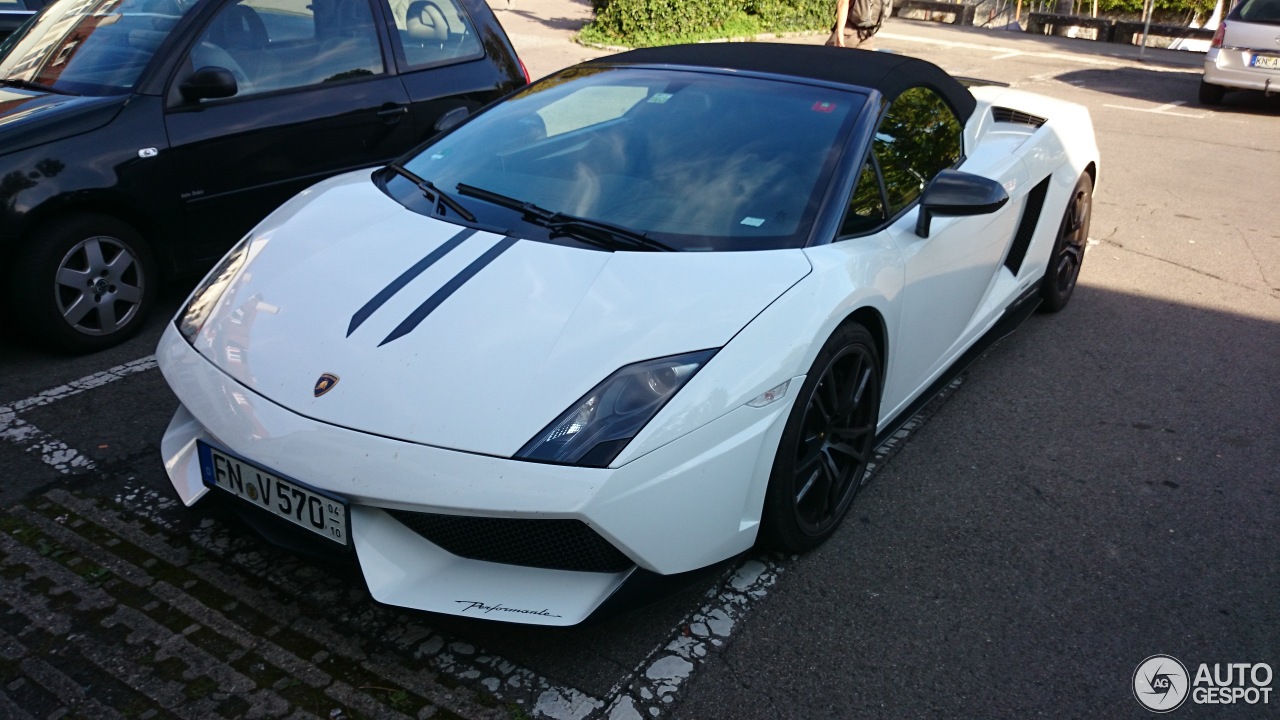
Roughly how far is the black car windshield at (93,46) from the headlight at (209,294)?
70.2 inches

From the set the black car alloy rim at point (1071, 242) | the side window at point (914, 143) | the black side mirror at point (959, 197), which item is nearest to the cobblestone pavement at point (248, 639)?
the black side mirror at point (959, 197)

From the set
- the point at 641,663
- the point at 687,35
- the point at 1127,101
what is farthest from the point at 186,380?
the point at 687,35

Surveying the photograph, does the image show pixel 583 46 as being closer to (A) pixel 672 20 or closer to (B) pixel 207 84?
(A) pixel 672 20

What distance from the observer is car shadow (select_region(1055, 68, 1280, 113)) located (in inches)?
512

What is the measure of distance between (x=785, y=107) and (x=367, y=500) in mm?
1927

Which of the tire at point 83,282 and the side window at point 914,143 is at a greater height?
the side window at point 914,143

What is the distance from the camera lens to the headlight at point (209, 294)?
2.95 m

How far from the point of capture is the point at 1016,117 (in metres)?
4.72

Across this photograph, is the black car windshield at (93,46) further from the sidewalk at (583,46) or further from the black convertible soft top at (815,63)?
the sidewalk at (583,46)

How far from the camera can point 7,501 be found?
3234 mm

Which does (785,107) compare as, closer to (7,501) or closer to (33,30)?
(7,501)

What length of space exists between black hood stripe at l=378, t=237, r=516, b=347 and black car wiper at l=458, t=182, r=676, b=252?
16 centimetres

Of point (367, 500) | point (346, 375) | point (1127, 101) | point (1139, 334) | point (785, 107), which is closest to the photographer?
point (367, 500)

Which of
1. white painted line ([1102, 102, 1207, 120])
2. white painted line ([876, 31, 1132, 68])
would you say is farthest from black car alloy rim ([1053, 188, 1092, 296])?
white painted line ([876, 31, 1132, 68])
